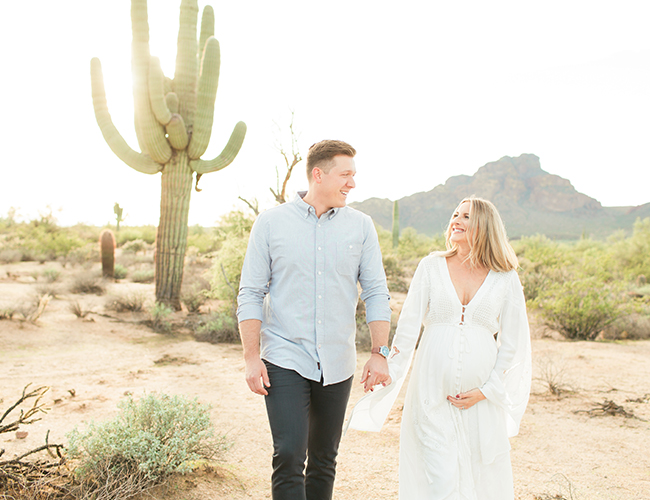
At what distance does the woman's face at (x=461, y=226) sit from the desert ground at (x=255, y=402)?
197cm

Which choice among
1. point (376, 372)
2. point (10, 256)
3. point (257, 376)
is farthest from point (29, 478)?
point (10, 256)

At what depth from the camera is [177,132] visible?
1068 centimetres

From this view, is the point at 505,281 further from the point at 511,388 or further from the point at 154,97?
the point at 154,97

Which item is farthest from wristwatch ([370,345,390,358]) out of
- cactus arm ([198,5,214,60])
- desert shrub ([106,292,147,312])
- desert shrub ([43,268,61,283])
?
desert shrub ([43,268,61,283])

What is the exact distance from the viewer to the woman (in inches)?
99.3

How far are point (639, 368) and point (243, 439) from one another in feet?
19.9

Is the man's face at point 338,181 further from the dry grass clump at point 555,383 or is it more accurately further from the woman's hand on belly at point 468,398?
the dry grass clump at point 555,383

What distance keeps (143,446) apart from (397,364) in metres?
1.76

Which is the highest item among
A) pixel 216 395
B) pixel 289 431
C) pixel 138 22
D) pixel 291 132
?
pixel 138 22

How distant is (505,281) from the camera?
2.67 m

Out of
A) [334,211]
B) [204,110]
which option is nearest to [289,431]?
[334,211]

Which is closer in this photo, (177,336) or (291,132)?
(177,336)

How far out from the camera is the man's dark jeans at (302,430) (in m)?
2.19

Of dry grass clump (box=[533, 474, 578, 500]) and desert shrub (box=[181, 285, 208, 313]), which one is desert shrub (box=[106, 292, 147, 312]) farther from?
dry grass clump (box=[533, 474, 578, 500])
